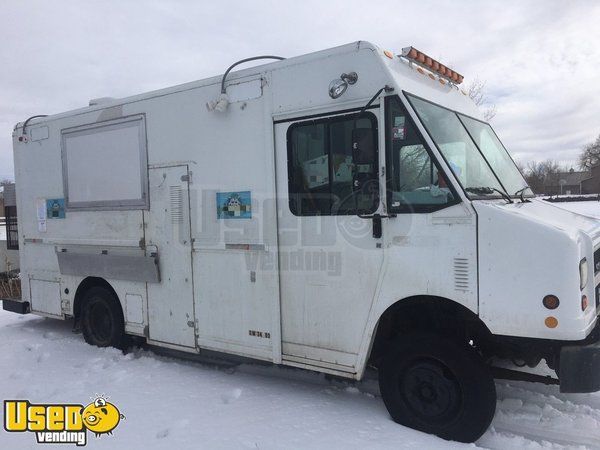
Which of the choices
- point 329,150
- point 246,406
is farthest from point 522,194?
point 246,406

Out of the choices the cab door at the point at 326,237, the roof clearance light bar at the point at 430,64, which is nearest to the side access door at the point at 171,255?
the cab door at the point at 326,237

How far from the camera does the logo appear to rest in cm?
383

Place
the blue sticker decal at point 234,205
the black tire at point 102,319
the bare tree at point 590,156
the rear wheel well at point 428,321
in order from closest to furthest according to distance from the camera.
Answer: the rear wheel well at point 428,321
the blue sticker decal at point 234,205
the black tire at point 102,319
the bare tree at point 590,156

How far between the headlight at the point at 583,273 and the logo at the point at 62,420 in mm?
3696

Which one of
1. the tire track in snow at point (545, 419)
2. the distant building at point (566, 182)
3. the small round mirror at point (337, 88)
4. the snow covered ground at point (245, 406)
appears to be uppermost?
the distant building at point (566, 182)

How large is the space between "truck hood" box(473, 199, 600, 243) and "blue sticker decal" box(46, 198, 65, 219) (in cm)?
510

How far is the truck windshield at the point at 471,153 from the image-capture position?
374cm

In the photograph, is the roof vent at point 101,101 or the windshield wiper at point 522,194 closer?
the windshield wiper at point 522,194

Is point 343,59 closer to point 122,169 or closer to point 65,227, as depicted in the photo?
point 122,169

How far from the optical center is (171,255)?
203 inches

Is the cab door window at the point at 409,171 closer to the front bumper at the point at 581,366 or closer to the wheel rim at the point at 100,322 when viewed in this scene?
the front bumper at the point at 581,366

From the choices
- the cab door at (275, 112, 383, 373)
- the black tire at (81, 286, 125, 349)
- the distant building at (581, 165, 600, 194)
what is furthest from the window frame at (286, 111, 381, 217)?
the distant building at (581, 165, 600, 194)

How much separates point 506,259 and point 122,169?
13.8 feet

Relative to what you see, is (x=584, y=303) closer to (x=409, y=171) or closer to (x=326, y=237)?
(x=409, y=171)
